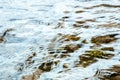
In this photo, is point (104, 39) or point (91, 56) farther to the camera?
point (104, 39)

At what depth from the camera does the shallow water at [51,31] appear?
5.38 m

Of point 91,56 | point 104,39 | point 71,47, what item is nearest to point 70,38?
point 71,47

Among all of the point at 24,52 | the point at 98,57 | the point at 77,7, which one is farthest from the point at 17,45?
the point at 77,7

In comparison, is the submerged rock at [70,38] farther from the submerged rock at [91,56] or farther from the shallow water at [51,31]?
the submerged rock at [91,56]

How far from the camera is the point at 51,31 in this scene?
24.1ft

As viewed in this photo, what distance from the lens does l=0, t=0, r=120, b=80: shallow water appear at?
5.38 meters

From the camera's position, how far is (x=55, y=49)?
6.14 m

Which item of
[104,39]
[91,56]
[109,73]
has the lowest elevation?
[109,73]

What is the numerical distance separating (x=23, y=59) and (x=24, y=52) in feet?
1.26

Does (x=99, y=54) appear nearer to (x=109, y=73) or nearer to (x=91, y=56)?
(x=91, y=56)

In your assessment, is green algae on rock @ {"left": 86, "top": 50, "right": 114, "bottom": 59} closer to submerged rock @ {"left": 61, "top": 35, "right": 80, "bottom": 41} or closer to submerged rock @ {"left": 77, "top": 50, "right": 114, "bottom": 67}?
submerged rock @ {"left": 77, "top": 50, "right": 114, "bottom": 67}

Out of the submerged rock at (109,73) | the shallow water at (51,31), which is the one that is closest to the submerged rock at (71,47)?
the shallow water at (51,31)

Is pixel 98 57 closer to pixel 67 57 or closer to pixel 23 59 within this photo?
pixel 67 57

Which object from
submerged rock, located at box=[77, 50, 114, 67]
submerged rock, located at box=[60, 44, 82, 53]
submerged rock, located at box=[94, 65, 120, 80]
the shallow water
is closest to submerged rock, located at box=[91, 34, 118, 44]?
the shallow water
